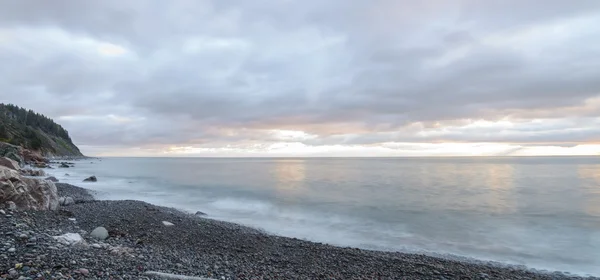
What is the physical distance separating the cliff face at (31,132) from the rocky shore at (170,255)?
78.4 meters

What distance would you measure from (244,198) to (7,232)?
79.8ft

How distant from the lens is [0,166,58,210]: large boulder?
10.1 meters

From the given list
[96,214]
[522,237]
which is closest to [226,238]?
[96,214]

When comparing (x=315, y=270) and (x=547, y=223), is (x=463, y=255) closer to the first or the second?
(x=315, y=270)

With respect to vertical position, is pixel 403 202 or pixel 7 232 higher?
pixel 7 232

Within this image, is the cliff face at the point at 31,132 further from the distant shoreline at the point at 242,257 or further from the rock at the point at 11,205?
the distant shoreline at the point at 242,257

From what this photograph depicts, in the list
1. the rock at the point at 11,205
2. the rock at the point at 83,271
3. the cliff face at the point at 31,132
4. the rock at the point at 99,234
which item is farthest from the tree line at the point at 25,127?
the rock at the point at 83,271

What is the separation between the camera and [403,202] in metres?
29.5

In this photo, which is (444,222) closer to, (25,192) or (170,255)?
(170,255)

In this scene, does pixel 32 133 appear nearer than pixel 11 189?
No

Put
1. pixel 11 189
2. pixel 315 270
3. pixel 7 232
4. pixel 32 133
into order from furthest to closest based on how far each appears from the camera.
Answer: pixel 32 133 < pixel 11 189 < pixel 315 270 < pixel 7 232

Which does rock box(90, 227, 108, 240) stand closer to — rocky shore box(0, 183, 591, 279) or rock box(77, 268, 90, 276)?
rocky shore box(0, 183, 591, 279)

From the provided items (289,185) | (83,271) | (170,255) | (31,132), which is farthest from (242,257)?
(31,132)

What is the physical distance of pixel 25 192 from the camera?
35.3 feet
